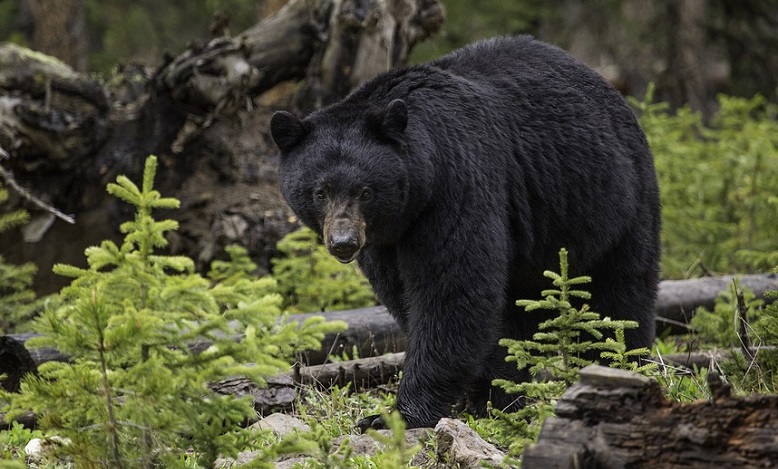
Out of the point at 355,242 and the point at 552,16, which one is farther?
the point at 552,16

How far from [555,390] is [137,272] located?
168cm

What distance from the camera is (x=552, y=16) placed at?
658 inches

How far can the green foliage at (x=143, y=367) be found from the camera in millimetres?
3025

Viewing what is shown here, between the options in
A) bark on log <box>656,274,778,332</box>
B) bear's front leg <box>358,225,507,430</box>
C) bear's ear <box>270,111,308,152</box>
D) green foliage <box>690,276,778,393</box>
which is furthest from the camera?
bark on log <box>656,274,778,332</box>

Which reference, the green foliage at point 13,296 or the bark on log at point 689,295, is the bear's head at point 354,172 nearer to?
the green foliage at point 13,296

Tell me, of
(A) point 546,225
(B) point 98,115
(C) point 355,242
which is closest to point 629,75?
Result: (B) point 98,115

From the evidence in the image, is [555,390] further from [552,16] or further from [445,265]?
[552,16]

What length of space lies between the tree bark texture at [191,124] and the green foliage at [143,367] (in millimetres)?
4753

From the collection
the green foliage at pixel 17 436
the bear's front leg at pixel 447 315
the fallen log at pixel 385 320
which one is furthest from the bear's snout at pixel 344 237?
the green foliage at pixel 17 436

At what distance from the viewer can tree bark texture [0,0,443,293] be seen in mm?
7965

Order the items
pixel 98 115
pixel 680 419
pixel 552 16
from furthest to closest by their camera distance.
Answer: pixel 552 16 → pixel 98 115 → pixel 680 419

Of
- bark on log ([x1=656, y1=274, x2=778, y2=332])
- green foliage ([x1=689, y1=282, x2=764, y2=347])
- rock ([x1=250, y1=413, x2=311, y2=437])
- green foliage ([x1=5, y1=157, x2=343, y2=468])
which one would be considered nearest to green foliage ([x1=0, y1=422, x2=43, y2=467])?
→ rock ([x1=250, y1=413, x2=311, y2=437])

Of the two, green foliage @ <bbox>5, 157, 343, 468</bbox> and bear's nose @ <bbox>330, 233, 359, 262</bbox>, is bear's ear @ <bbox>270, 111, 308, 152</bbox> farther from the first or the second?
green foliage @ <bbox>5, 157, 343, 468</bbox>

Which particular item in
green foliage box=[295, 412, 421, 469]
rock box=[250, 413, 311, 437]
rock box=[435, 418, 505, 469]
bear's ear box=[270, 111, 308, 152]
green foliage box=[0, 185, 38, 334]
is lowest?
rock box=[250, 413, 311, 437]
